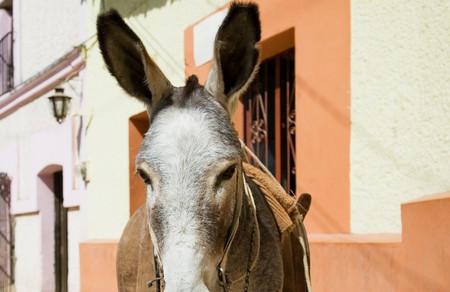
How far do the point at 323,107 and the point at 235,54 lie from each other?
2.59 m

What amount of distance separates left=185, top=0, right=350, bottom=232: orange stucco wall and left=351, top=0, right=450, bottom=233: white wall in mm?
102

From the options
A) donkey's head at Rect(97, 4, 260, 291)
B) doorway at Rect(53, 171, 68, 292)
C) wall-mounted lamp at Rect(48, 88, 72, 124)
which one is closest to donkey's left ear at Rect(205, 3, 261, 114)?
donkey's head at Rect(97, 4, 260, 291)

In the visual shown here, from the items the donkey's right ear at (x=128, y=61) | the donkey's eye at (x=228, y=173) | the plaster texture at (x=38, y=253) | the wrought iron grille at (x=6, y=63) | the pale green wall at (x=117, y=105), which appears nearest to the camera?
the donkey's eye at (x=228, y=173)

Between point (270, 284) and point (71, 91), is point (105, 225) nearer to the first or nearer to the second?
point (71, 91)

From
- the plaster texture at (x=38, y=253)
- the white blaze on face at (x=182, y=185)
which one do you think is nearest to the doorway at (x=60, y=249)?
the plaster texture at (x=38, y=253)

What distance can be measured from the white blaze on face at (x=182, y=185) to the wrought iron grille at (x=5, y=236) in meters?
12.5

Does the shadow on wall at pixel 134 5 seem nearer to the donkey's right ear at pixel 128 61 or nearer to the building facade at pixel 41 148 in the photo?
the building facade at pixel 41 148

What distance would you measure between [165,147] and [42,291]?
415 inches

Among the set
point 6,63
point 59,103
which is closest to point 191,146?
point 59,103

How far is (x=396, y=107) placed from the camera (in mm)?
4750

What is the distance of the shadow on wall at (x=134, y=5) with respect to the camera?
852cm

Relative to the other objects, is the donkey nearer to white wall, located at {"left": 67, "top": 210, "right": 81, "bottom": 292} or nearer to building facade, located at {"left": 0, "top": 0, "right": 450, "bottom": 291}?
building facade, located at {"left": 0, "top": 0, "right": 450, "bottom": 291}

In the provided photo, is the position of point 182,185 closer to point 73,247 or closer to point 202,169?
point 202,169

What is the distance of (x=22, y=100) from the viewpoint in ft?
43.2
